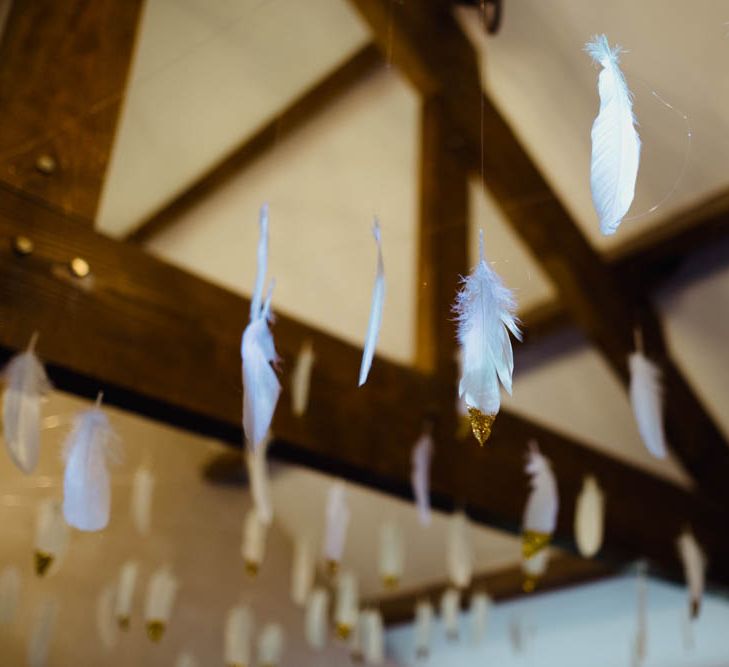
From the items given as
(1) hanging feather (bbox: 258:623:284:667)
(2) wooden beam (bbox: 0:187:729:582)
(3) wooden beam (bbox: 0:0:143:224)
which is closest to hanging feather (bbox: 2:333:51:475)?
(2) wooden beam (bbox: 0:187:729:582)

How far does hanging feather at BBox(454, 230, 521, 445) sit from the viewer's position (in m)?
0.91

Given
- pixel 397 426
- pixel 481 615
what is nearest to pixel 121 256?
pixel 397 426

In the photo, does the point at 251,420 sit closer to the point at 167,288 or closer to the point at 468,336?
the point at 468,336

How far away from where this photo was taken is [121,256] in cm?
196

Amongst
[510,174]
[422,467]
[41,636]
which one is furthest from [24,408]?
[41,636]

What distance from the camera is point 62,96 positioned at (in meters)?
1.92

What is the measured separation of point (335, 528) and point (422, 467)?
10.5 inches

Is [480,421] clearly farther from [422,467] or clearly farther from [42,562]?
[422,467]

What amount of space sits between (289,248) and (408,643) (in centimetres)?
273

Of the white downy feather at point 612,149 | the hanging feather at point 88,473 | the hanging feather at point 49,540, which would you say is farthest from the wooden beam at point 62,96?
the white downy feather at point 612,149

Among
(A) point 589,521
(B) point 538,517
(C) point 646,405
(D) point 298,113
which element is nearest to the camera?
(C) point 646,405

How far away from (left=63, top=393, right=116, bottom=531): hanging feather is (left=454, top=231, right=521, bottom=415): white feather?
795 mm

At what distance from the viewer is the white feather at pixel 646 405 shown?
1.85 m

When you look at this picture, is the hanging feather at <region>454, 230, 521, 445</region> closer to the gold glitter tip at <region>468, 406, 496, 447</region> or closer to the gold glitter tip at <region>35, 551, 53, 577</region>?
the gold glitter tip at <region>468, 406, 496, 447</region>
